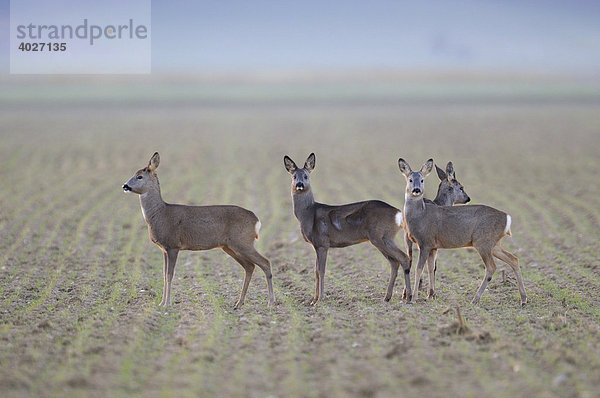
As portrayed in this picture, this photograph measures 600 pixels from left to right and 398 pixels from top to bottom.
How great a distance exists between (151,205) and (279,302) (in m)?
3.08

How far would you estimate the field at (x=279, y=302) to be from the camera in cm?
920

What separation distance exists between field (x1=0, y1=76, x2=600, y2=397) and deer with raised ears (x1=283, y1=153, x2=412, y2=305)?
2.40 feet

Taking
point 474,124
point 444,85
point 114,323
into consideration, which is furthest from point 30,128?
point 444,85

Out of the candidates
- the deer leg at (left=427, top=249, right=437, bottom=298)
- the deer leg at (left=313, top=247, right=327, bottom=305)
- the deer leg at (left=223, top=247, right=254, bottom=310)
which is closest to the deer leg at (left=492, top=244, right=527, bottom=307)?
the deer leg at (left=427, top=249, right=437, bottom=298)

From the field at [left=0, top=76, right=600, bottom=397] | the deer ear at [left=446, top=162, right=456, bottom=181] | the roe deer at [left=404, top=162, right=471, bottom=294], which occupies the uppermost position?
the deer ear at [left=446, top=162, right=456, bottom=181]

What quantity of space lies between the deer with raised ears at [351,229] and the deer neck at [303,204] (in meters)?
0.02

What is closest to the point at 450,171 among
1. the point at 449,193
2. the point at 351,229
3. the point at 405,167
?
the point at 449,193

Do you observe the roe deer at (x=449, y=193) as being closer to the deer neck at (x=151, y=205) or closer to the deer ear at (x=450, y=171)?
the deer ear at (x=450, y=171)

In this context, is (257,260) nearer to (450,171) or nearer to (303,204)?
(303,204)

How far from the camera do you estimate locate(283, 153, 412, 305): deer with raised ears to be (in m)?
13.8

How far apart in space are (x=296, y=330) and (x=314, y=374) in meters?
2.22

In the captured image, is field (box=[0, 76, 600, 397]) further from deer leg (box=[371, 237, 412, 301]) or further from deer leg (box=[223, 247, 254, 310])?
deer leg (box=[371, 237, 412, 301])

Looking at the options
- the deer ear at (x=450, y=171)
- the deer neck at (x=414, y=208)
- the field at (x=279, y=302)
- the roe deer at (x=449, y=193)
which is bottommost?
the field at (x=279, y=302)

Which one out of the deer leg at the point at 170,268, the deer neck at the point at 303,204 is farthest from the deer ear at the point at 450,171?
the deer leg at the point at 170,268
